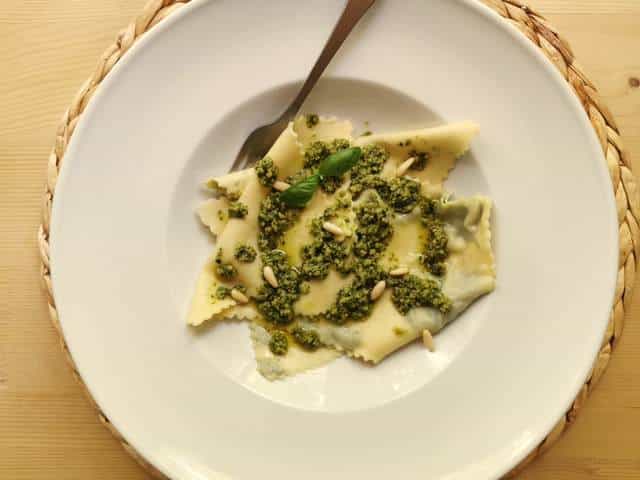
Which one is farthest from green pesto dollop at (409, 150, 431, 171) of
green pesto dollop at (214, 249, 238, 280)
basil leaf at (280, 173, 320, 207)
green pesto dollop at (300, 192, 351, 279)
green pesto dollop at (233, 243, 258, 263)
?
green pesto dollop at (214, 249, 238, 280)

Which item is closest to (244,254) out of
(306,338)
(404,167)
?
(306,338)

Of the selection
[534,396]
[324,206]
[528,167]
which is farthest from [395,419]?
[528,167]

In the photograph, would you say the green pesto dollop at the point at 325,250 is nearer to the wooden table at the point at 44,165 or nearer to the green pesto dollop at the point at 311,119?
the green pesto dollop at the point at 311,119

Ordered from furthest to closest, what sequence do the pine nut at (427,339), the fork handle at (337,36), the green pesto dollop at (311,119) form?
the green pesto dollop at (311,119)
the pine nut at (427,339)
the fork handle at (337,36)

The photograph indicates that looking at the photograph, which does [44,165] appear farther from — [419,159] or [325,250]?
[419,159]

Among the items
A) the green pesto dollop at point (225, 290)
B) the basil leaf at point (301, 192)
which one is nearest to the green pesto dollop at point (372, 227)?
the basil leaf at point (301, 192)

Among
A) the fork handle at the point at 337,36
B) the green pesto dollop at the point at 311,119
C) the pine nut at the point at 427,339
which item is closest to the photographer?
the fork handle at the point at 337,36

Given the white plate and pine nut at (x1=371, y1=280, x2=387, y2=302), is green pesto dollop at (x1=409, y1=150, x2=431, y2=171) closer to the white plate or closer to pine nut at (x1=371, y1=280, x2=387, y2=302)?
the white plate
